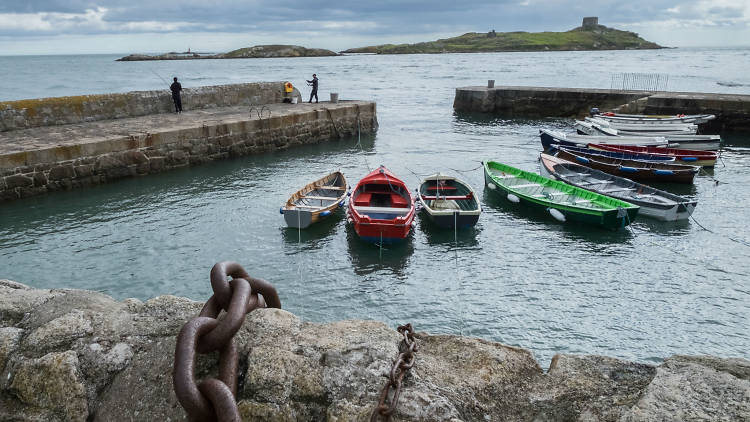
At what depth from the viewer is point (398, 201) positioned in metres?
14.0

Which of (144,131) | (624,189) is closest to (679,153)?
(624,189)

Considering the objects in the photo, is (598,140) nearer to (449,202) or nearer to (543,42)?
(449,202)

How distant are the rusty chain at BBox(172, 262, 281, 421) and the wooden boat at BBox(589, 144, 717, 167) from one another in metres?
20.5

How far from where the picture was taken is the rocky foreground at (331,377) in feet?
7.14

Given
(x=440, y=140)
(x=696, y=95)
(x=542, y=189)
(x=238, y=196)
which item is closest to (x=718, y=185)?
(x=542, y=189)

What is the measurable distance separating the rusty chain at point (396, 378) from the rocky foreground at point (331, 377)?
62 mm

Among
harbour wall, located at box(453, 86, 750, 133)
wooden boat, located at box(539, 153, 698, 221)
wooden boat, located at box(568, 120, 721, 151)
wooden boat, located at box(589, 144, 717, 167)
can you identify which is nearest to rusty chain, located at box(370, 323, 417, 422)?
wooden boat, located at box(539, 153, 698, 221)

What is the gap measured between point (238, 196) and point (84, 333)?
1391 centimetres

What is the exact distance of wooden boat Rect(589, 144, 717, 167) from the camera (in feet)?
64.6

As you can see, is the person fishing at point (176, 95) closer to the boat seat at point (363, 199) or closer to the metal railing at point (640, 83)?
the boat seat at point (363, 199)

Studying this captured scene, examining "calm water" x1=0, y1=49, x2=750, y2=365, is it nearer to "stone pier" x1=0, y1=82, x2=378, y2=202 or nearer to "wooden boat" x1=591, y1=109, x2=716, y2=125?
"stone pier" x1=0, y1=82, x2=378, y2=202

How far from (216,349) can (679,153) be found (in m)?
22.3

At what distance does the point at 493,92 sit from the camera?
115 ft

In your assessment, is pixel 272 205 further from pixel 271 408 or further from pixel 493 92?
pixel 493 92
